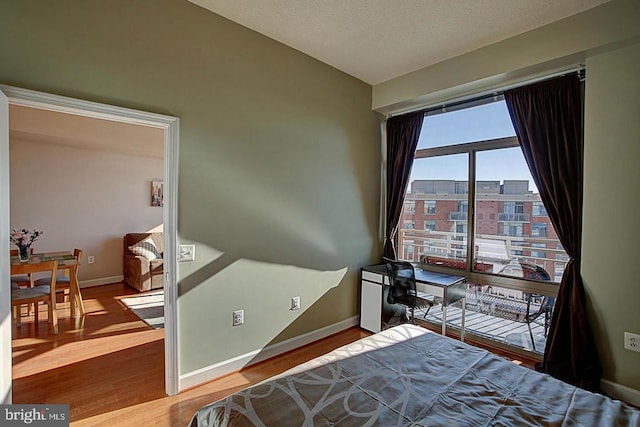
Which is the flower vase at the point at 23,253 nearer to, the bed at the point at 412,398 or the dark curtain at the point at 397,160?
the bed at the point at 412,398

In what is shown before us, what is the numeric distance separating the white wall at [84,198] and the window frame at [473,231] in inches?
212

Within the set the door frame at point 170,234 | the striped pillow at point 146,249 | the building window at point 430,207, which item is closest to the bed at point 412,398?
the door frame at point 170,234

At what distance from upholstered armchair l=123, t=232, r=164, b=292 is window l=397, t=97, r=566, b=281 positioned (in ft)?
14.1

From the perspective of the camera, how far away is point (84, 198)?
17.8 ft

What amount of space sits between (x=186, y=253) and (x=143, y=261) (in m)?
3.47

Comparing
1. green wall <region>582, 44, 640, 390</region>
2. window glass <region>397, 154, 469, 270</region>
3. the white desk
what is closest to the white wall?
the white desk

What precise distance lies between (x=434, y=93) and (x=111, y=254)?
19.7 feet

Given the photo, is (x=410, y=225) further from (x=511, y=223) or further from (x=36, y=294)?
(x=36, y=294)

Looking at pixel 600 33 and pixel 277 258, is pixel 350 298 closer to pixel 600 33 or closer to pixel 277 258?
pixel 277 258

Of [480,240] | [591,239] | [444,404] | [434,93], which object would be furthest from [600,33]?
[444,404]

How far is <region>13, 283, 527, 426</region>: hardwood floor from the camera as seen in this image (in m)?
2.19

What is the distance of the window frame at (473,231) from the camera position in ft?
9.62

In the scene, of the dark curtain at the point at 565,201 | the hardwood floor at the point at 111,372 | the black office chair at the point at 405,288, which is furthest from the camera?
the black office chair at the point at 405,288

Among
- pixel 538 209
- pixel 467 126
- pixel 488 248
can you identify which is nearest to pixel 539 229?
pixel 538 209
